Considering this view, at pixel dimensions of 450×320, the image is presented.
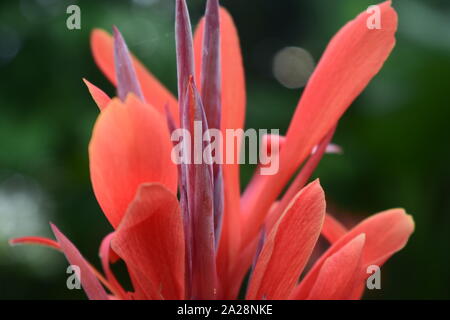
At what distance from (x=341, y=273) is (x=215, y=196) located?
0.30 ft

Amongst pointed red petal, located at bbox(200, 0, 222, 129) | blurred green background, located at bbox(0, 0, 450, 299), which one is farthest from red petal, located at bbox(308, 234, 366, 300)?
blurred green background, located at bbox(0, 0, 450, 299)

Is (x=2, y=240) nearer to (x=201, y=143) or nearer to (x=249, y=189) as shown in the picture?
(x=249, y=189)

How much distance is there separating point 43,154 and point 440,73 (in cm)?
99

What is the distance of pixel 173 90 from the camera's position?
1.68m

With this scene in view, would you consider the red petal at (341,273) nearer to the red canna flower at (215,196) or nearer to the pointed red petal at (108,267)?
the red canna flower at (215,196)

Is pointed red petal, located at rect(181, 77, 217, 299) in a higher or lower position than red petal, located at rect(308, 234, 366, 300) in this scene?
higher

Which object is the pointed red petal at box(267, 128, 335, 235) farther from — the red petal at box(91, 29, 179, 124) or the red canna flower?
the red petal at box(91, 29, 179, 124)

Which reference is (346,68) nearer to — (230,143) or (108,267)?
(230,143)

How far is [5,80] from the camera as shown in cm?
163

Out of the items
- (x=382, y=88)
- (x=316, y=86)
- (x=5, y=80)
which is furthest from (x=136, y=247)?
(x=5, y=80)

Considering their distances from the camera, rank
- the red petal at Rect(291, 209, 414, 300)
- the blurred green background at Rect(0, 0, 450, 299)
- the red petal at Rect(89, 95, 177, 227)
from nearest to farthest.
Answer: the red petal at Rect(89, 95, 177, 227)
the red petal at Rect(291, 209, 414, 300)
the blurred green background at Rect(0, 0, 450, 299)

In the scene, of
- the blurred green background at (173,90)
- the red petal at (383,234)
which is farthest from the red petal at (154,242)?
the blurred green background at (173,90)

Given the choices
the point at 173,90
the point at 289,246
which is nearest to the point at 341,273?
the point at 289,246

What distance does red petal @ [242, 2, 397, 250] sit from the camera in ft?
1.30
